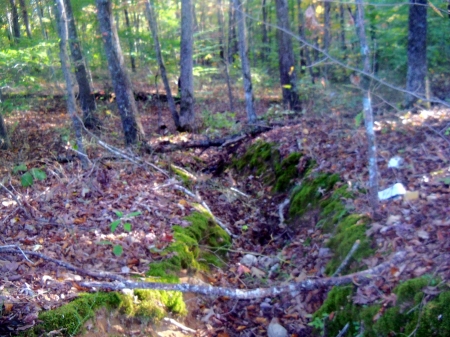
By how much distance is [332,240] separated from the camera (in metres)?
5.68

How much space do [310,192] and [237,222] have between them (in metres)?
1.47

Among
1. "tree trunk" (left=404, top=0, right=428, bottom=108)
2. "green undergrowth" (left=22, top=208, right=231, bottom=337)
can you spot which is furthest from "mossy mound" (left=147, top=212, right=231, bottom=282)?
"tree trunk" (left=404, top=0, right=428, bottom=108)

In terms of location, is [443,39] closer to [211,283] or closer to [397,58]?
[397,58]

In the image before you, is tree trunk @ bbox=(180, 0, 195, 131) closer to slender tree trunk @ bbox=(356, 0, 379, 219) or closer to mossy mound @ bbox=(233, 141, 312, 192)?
mossy mound @ bbox=(233, 141, 312, 192)

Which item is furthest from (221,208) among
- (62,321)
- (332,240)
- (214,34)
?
(214,34)

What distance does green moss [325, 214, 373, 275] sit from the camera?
4934 millimetres

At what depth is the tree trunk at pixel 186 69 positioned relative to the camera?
553 inches

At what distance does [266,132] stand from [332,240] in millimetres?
6021

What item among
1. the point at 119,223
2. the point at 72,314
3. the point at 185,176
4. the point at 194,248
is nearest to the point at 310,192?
the point at 194,248

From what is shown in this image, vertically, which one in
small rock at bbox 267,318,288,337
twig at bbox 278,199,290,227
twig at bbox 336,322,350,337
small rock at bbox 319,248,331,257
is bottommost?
small rock at bbox 267,318,288,337

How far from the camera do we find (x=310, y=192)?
7227 mm

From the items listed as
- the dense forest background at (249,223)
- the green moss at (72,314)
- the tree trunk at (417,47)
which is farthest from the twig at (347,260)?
the tree trunk at (417,47)

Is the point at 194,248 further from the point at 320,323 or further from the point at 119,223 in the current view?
the point at 320,323

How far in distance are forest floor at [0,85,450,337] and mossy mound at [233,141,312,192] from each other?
0.23 m
